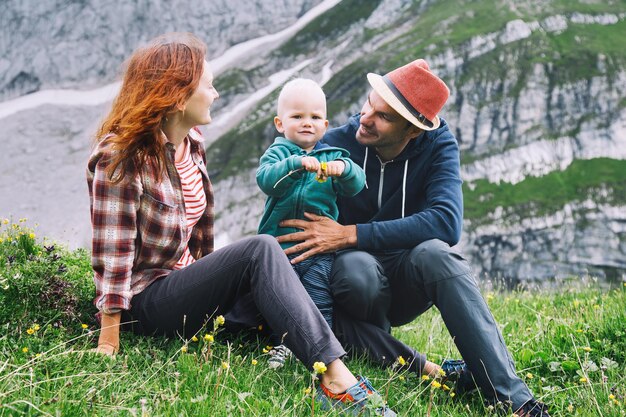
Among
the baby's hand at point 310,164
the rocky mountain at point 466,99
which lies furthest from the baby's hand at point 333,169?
the rocky mountain at point 466,99

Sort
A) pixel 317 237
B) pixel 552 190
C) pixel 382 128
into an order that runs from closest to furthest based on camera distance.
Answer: pixel 317 237, pixel 382 128, pixel 552 190

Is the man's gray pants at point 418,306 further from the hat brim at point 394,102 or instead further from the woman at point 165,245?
the hat brim at point 394,102

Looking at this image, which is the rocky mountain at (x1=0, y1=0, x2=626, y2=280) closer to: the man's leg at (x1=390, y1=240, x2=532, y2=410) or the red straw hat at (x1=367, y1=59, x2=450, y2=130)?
the red straw hat at (x1=367, y1=59, x2=450, y2=130)

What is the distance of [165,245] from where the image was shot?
502cm

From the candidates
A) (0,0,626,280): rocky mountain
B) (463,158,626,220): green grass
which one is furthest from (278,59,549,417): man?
(463,158,626,220): green grass

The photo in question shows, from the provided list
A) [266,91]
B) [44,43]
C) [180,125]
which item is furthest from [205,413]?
[44,43]

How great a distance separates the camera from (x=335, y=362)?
4418 mm

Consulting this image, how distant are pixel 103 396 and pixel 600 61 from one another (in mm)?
148151

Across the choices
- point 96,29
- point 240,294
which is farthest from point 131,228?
point 96,29

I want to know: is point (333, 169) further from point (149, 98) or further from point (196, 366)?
point (196, 366)

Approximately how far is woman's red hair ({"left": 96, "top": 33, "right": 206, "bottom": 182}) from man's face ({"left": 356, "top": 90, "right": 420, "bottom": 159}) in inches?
64.5

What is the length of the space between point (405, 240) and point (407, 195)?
2.11 feet

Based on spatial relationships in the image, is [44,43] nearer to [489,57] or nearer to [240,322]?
[489,57]

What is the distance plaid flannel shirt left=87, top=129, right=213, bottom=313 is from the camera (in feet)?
15.5
